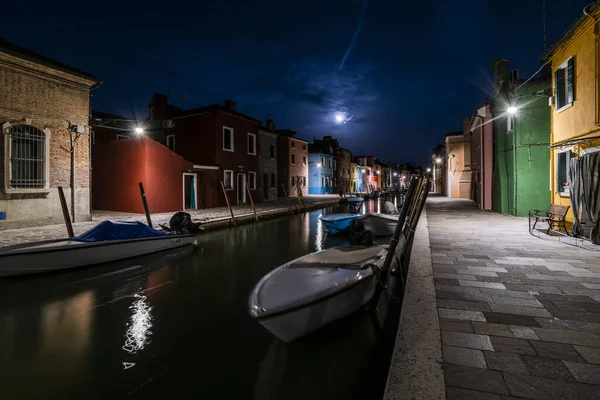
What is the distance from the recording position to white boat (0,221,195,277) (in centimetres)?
731

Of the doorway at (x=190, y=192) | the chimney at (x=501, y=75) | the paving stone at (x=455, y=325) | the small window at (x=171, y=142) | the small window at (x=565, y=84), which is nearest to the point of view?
the paving stone at (x=455, y=325)

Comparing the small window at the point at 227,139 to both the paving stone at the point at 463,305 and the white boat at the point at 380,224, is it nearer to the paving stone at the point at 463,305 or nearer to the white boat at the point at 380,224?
the white boat at the point at 380,224

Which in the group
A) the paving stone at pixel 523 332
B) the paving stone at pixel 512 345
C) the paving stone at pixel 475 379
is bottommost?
the paving stone at pixel 475 379

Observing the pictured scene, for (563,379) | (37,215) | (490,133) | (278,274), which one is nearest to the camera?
(563,379)

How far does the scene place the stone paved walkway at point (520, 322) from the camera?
251 cm

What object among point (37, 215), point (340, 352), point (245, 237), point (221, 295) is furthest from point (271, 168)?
point (340, 352)

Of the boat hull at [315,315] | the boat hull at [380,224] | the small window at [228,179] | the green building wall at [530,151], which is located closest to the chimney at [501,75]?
the green building wall at [530,151]

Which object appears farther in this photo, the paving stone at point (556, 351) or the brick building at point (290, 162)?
the brick building at point (290, 162)

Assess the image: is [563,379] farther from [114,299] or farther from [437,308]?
[114,299]

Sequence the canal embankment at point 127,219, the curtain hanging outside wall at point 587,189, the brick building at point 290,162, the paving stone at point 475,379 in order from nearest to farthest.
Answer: the paving stone at point 475,379 → the curtain hanging outside wall at point 587,189 → the canal embankment at point 127,219 → the brick building at point 290,162

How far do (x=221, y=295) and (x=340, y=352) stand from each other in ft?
10.4

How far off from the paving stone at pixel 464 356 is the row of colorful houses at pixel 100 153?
1426 cm

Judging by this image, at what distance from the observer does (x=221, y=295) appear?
6.70 m

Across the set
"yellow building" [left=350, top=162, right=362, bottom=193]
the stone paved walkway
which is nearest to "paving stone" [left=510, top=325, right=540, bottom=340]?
the stone paved walkway
